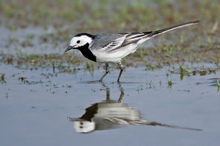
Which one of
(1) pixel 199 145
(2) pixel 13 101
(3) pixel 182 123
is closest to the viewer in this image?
(1) pixel 199 145

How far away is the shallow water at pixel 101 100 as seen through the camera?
243 inches

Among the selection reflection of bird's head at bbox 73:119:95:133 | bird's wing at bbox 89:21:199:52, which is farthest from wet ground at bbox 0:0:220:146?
bird's wing at bbox 89:21:199:52

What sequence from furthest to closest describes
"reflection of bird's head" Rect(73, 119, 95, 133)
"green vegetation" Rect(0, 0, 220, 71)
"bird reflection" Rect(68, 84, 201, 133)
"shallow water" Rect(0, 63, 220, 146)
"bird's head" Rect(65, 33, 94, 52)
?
"green vegetation" Rect(0, 0, 220, 71), "bird's head" Rect(65, 33, 94, 52), "bird reflection" Rect(68, 84, 201, 133), "reflection of bird's head" Rect(73, 119, 95, 133), "shallow water" Rect(0, 63, 220, 146)

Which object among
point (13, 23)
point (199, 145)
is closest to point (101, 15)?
point (13, 23)

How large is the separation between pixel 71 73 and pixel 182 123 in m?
3.53

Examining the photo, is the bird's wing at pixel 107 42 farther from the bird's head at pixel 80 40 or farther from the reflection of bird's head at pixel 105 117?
the reflection of bird's head at pixel 105 117

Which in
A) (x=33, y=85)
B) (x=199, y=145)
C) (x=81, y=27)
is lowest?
(x=199, y=145)

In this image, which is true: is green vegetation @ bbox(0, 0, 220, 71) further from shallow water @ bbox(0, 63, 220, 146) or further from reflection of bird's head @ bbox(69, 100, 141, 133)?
reflection of bird's head @ bbox(69, 100, 141, 133)

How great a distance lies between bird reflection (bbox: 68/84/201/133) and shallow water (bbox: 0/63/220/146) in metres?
0.09

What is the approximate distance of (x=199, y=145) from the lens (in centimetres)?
582

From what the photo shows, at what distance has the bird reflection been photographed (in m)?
6.69

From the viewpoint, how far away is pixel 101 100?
7969 millimetres

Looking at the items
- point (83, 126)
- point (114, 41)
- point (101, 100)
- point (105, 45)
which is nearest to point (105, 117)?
point (83, 126)

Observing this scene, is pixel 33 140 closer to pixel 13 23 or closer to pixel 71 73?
pixel 71 73
